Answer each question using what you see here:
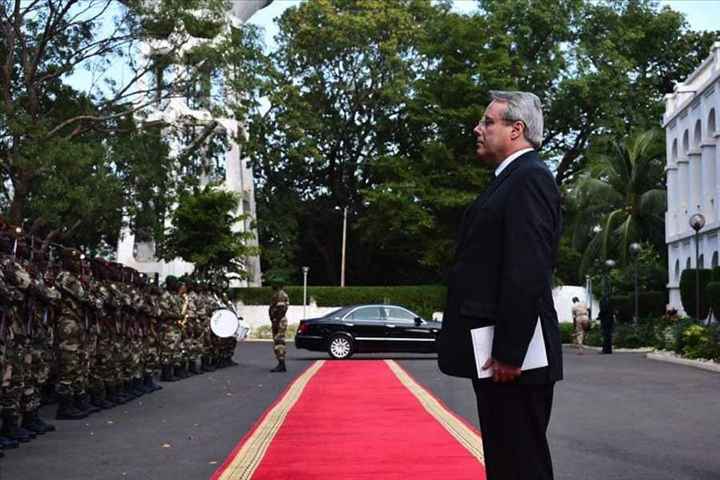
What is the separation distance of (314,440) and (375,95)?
48812 mm

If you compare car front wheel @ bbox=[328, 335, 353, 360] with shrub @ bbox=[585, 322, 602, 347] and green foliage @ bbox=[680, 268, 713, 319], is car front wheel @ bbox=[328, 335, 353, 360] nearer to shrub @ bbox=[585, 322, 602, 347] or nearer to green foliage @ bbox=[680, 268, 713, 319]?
green foliage @ bbox=[680, 268, 713, 319]

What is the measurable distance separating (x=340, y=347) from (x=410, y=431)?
19213 millimetres

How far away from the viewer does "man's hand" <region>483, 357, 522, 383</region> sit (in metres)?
4.62

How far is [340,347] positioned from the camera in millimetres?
31141

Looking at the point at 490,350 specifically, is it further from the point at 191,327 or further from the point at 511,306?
the point at 191,327

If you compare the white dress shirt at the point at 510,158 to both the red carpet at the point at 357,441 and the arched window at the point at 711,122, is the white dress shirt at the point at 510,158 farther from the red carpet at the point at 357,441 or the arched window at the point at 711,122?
the arched window at the point at 711,122

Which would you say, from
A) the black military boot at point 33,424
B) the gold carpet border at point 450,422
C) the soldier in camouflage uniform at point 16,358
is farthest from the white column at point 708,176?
the soldier in camouflage uniform at point 16,358

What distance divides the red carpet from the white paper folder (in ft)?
13.2

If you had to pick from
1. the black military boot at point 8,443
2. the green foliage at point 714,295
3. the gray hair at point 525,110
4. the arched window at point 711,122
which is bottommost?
the black military boot at point 8,443

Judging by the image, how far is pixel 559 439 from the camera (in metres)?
11.6

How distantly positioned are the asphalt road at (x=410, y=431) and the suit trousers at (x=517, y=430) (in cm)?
428

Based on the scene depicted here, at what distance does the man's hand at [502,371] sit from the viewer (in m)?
4.62

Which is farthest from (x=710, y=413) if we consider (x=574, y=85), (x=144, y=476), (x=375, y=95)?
(x=375, y=95)

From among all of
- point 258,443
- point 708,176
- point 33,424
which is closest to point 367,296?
point 708,176
